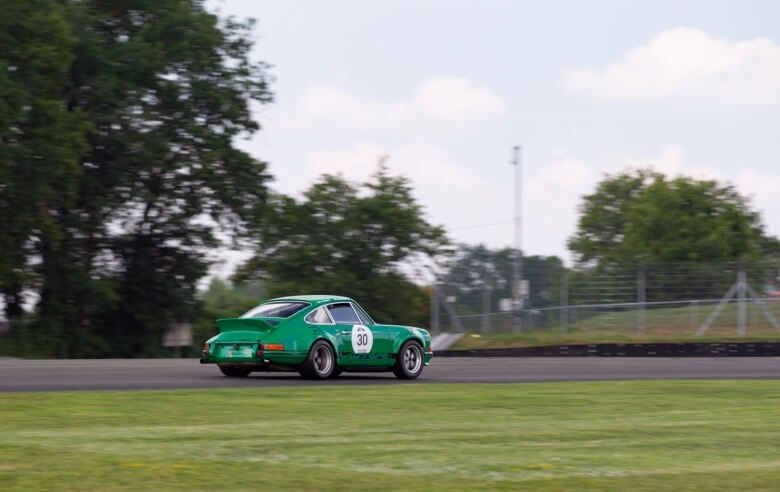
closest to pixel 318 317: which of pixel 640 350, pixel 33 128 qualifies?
pixel 33 128

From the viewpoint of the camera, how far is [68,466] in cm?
736

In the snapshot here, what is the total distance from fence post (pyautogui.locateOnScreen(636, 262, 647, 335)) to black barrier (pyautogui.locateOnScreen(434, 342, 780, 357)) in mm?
1711

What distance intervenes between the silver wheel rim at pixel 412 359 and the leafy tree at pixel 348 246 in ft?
86.3

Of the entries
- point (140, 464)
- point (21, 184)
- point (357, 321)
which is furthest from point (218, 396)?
point (21, 184)

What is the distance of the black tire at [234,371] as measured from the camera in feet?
56.6

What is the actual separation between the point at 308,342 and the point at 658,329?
68.2 ft

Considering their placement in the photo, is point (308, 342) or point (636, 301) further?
point (636, 301)

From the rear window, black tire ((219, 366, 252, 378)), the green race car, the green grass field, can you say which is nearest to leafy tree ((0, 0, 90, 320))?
black tire ((219, 366, 252, 378))

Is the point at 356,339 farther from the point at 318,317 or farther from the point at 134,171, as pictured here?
the point at 134,171

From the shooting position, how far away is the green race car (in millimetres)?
16000

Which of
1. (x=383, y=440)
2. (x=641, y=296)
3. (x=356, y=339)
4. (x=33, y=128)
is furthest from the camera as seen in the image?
(x=641, y=296)

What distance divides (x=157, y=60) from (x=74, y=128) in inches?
185

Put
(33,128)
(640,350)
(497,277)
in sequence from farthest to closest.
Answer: (497,277), (640,350), (33,128)

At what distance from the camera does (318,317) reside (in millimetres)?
16453
